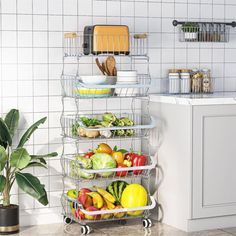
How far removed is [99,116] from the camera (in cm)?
489

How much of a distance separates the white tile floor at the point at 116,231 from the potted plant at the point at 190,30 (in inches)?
56.4

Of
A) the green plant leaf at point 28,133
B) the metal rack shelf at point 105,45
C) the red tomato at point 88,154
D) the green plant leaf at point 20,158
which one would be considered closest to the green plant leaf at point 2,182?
the green plant leaf at point 20,158

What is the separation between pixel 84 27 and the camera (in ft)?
15.6

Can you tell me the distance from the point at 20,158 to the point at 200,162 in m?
1.22

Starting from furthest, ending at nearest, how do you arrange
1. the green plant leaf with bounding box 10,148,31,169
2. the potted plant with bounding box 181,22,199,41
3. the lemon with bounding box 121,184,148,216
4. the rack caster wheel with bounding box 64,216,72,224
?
the potted plant with bounding box 181,22,199,41 → the rack caster wheel with bounding box 64,216,72,224 → the lemon with bounding box 121,184,148,216 → the green plant leaf with bounding box 10,148,31,169

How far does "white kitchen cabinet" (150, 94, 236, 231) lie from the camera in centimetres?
448

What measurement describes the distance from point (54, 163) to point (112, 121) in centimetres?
57

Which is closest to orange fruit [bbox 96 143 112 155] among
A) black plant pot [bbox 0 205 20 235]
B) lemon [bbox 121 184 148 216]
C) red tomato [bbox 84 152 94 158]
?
red tomato [bbox 84 152 94 158]

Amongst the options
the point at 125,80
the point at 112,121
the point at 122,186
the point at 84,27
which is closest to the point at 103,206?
the point at 122,186

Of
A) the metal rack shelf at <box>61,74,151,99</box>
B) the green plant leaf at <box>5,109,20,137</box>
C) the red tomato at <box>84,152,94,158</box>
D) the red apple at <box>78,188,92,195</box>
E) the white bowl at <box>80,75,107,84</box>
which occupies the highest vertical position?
the white bowl at <box>80,75,107,84</box>

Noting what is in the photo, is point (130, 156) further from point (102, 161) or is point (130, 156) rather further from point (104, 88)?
point (104, 88)

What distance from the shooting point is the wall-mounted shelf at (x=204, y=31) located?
5.01 meters

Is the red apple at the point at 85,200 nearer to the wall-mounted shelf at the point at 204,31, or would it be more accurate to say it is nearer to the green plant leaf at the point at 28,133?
Result: the green plant leaf at the point at 28,133

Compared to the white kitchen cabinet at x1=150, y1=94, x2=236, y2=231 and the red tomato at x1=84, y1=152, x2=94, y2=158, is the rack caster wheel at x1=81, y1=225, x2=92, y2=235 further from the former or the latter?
the white kitchen cabinet at x1=150, y1=94, x2=236, y2=231
